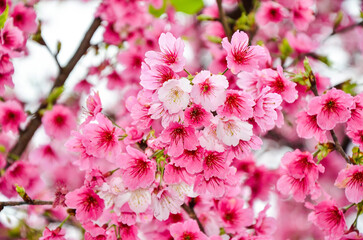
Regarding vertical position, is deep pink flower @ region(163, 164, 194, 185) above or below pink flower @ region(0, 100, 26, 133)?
above

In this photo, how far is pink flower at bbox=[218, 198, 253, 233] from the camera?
1862 millimetres

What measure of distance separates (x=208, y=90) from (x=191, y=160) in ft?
0.87

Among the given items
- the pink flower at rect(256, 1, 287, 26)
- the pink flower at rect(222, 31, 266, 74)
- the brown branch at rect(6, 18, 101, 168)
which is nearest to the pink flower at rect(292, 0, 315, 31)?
the pink flower at rect(256, 1, 287, 26)

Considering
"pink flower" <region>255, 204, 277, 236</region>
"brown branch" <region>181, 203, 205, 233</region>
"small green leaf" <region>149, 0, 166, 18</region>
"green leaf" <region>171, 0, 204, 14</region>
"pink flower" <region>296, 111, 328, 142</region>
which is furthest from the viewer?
"small green leaf" <region>149, 0, 166, 18</region>

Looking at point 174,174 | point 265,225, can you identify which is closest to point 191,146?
point 174,174

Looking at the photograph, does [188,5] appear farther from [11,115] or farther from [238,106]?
[238,106]

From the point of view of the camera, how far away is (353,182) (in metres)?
1.54

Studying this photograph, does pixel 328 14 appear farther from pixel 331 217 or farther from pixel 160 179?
pixel 160 179

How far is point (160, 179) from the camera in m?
1.52

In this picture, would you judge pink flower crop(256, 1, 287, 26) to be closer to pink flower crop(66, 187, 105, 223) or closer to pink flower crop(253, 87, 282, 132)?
pink flower crop(253, 87, 282, 132)

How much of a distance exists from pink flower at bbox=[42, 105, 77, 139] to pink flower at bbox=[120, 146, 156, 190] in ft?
3.69

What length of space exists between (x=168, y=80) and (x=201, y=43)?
358 cm

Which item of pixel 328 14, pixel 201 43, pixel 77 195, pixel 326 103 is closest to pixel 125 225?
pixel 77 195

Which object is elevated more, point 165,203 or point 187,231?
point 165,203
